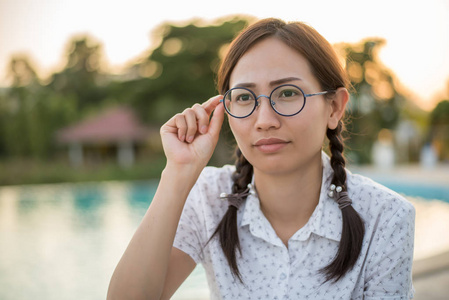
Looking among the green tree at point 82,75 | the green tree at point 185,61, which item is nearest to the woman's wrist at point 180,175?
the green tree at point 185,61

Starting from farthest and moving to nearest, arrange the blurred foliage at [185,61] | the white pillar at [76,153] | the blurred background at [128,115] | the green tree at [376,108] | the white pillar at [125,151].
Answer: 1. the white pillar at [125,151]
2. the white pillar at [76,153]
3. the blurred foliage at [185,61]
4. the green tree at [376,108]
5. the blurred background at [128,115]

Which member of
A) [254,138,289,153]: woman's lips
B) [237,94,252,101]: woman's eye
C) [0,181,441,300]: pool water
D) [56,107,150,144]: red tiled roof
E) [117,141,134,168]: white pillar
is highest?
[56,107,150,144]: red tiled roof

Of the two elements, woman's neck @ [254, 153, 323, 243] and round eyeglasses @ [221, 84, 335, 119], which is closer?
round eyeglasses @ [221, 84, 335, 119]

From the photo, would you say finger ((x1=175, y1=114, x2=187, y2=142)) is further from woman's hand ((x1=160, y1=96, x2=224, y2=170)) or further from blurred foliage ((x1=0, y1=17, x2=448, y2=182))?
blurred foliage ((x1=0, y1=17, x2=448, y2=182))

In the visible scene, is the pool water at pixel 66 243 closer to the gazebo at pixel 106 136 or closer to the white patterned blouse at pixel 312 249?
the white patterned blouse at pixel 312 249

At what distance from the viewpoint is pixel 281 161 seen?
1.55 m

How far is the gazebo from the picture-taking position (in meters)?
25.1

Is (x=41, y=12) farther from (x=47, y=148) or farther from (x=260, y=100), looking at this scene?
(x=260, y=100)

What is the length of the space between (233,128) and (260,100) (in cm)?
18

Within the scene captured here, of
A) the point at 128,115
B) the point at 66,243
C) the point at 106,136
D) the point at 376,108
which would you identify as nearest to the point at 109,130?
the point at 106,136

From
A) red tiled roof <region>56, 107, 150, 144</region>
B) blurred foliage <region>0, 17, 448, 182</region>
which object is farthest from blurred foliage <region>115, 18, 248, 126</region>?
red tiled roof <region>56, 107, 150, 144</region>

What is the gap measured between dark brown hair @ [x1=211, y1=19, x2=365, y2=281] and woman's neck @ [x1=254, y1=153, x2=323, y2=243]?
0.11 metres

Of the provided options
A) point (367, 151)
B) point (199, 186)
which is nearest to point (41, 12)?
point (367, 151)

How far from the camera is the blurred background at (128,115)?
638 centimetres
